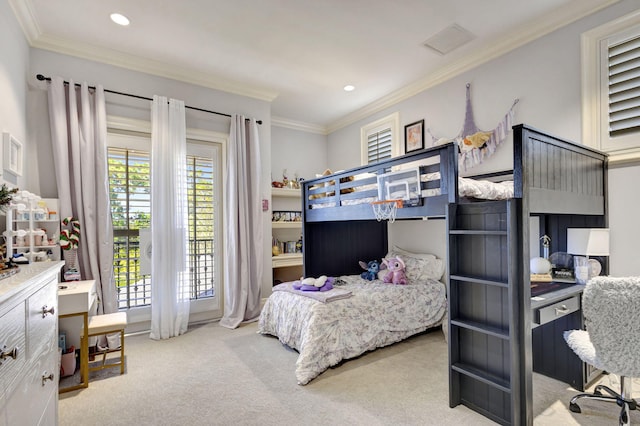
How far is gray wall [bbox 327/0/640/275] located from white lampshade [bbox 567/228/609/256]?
12.1 inches

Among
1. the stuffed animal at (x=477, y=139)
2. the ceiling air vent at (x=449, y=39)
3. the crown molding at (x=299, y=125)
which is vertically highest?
Answer: the ceiling air vent at (x=449, y=39)

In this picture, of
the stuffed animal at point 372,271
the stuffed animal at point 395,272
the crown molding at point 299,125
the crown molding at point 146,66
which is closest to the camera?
the crown molding at point 146,66

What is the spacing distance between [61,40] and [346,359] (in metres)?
3.89

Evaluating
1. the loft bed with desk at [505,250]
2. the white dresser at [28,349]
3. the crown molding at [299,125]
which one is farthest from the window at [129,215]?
the loft bed with desk at [505,250]

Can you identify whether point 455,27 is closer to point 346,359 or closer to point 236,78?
point 236,78

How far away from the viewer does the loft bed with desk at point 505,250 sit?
71.1 inches

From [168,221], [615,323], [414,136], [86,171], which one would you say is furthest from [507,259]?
[86,171]

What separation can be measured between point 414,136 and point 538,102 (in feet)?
4.56

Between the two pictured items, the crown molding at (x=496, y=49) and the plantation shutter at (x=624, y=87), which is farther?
the crown molding at (x=496, y=49)

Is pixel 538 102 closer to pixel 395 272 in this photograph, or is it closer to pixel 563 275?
pixel 563 275

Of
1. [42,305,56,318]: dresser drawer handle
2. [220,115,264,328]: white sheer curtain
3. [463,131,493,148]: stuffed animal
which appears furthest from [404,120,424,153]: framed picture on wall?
[42,305,56,318]: dresser drawer handle

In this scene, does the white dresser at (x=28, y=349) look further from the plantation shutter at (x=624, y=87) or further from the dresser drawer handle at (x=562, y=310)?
the plantation shutter at (x=624, y=87)

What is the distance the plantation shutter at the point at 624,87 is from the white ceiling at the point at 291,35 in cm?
40

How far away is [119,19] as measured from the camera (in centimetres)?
271
